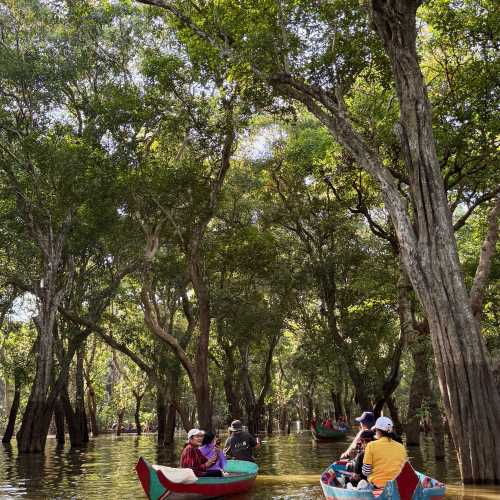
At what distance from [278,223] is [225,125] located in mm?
9761

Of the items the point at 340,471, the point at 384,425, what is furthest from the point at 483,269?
the point at 384,425

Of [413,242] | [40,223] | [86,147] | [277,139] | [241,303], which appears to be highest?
[277,139]

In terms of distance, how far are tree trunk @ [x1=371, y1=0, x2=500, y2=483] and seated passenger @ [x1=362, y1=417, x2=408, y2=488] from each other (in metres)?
4.09

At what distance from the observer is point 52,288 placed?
24781 mm

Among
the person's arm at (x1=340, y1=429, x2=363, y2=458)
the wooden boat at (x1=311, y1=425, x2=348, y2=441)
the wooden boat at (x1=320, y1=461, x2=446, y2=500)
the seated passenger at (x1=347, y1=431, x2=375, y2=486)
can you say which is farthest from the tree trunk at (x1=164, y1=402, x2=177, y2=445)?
the wooden boat at (x1=320, y1=461, x2=446, y2=500)

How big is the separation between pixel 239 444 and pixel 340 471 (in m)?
4.64

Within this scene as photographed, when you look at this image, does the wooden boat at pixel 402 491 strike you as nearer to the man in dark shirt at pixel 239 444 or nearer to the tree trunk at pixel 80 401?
the man in dark shirt at pixel 239 444

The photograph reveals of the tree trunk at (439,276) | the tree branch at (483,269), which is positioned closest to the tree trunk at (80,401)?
the tree branch at (483,269)

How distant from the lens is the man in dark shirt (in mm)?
14695

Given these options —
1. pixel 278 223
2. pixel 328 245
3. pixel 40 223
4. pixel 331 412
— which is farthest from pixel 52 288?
pixel 331 412

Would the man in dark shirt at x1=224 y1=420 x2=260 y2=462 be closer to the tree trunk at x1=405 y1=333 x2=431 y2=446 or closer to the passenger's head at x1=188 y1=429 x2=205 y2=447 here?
the passenger's head at x1=188 y1=429 x2=205 y2=447

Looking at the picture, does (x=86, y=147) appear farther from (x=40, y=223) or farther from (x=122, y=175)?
(x=40, y=223)

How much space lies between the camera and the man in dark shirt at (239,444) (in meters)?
14.7

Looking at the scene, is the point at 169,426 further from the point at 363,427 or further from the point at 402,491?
the point at 402,491
